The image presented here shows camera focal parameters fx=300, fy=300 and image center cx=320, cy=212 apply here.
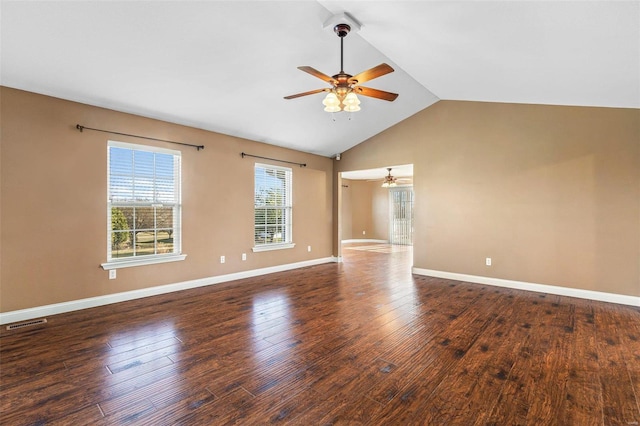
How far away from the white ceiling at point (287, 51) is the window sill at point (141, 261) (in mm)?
1854

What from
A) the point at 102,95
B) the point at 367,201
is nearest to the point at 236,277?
the point at 102,95

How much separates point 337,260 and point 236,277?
108 inches

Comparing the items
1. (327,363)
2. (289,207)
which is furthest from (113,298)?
(289,207)

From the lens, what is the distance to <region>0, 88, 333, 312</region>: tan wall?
340 centimetres

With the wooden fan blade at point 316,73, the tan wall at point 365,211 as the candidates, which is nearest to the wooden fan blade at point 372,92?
the wooden fan blade at point 316,73

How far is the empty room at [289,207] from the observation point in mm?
2180

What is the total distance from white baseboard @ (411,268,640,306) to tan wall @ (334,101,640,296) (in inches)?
2.9

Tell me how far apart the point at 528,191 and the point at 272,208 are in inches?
180

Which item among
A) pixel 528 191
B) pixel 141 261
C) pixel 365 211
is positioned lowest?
pixel 141 261

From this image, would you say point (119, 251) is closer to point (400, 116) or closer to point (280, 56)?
point (280, 56)

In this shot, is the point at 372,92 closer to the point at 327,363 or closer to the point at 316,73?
the point at 316,73

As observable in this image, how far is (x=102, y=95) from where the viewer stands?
3740 mm

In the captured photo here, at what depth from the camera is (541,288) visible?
473cm

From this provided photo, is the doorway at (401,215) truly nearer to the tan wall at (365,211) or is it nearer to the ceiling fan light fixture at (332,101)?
the tan wall at (365,211)
